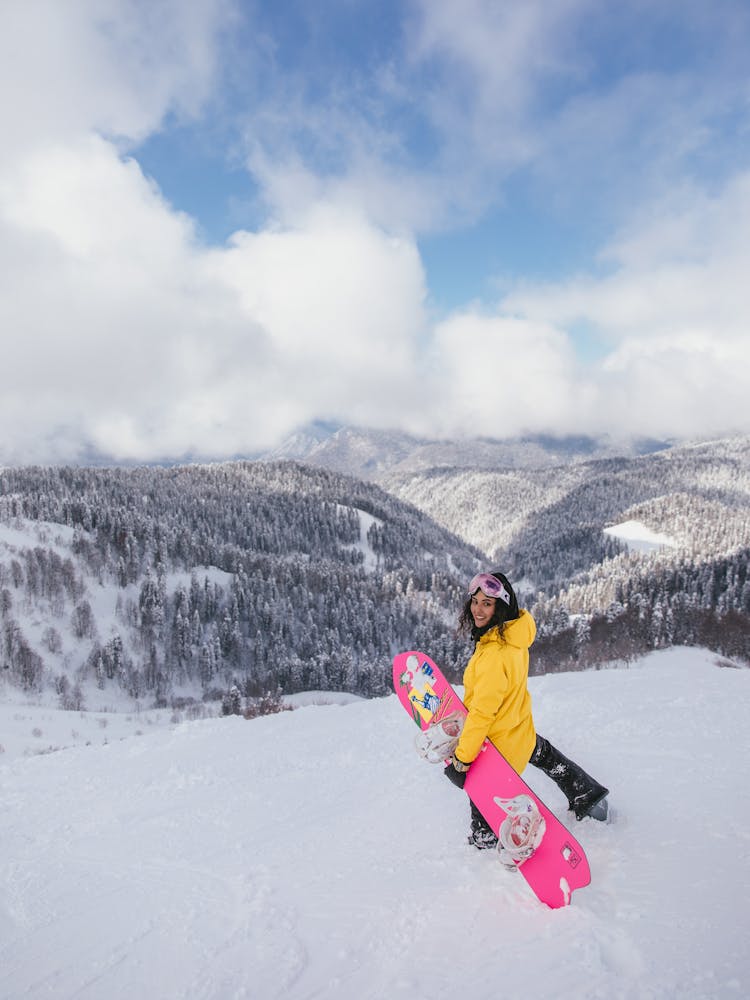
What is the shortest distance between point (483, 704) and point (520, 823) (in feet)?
4.07

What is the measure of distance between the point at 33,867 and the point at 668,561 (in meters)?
153

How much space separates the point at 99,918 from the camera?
5.50 meters

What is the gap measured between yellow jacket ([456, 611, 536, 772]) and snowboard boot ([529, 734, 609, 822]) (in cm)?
50

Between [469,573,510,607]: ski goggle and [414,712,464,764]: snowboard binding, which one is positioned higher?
[469,573,510,607]: ski goggle

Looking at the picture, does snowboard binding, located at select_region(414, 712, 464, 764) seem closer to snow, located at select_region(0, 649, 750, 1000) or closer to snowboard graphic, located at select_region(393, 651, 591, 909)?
snowboard graphic, located at select_region(393, 651, 591, 909)

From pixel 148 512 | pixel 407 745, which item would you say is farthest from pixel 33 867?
pixel 148 512

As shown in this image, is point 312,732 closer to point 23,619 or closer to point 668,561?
point 23,619

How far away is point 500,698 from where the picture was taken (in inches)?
211

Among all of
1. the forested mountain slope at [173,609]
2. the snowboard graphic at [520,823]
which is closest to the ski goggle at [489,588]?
the snowboard graphic at [520,823]

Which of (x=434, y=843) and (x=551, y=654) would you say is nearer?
(x=434, y=843)

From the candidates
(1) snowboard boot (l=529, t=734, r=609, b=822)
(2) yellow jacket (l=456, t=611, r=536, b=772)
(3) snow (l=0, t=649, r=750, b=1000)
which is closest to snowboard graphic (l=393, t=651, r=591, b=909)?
(3) snow (l=0, t=649, r=750, b=1000)

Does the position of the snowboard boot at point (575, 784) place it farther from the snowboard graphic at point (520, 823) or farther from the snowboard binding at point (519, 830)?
the snowboard binding at point (519, 830)

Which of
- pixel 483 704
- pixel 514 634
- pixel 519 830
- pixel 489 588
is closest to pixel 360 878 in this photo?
pixel 519 830

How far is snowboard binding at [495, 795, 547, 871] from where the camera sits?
499 centimetres
